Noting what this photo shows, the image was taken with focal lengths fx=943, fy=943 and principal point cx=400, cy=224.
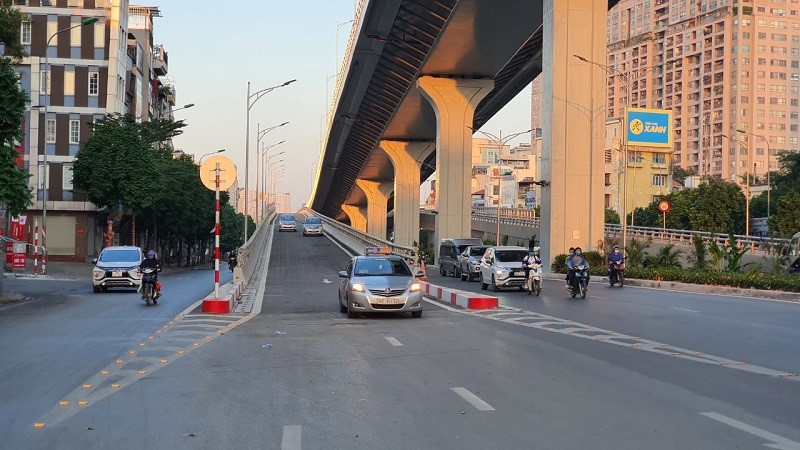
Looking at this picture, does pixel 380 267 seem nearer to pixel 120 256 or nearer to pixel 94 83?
pixel 120 256

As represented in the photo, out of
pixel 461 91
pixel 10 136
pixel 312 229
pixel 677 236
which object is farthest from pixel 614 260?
pixel 312 229

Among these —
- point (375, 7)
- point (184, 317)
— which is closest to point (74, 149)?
point (375, 7)

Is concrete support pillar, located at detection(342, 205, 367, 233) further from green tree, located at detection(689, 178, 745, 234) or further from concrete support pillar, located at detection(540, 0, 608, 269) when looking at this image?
concrete support pillar, located at detection(540, 0, 608, 269)

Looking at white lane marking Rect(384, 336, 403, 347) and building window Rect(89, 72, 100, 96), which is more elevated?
building window Rect(89, 72, 100, 96)

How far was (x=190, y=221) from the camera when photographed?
75.4 meters

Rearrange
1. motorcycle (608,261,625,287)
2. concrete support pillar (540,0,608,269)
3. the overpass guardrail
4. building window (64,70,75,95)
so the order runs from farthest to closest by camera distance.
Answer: building window (64,70,75,95) < the overpass guardrail < concrete support pillar (540,0,608,269) < motorcycle (608,261,625,287)

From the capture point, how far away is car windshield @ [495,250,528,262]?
34.1 meters

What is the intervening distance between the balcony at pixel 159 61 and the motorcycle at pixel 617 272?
7871cm

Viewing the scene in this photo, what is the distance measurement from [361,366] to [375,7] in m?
36.9

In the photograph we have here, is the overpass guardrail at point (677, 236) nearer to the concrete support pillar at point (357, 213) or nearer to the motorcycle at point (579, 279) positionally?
the motorcycle at point (579, 279)

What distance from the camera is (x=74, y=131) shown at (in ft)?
220

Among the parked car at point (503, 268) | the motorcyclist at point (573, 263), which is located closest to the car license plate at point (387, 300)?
the motorcyclist at point (573, 263)

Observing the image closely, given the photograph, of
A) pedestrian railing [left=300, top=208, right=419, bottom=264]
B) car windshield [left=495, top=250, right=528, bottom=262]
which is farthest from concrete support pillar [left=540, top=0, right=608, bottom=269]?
car windshield [left=495, top=250, right=528, bottom=262]

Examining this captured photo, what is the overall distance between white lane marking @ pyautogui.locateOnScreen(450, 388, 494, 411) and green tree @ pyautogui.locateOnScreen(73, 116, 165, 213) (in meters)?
49.2
